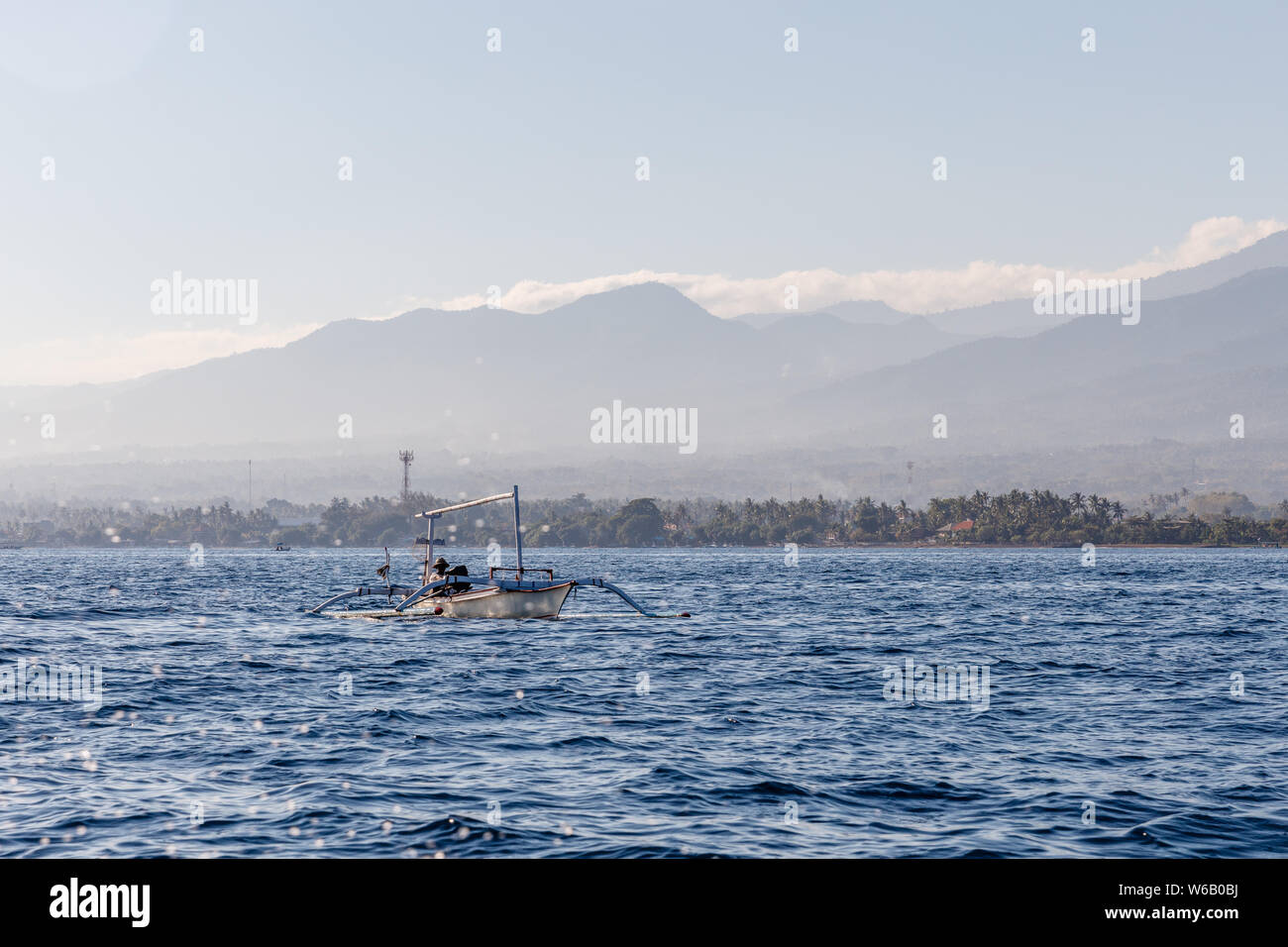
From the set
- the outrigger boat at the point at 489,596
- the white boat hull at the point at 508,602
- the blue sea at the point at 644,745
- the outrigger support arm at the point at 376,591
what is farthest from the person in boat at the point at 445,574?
the blue sea at the point at 644,745

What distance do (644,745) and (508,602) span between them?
37.0 metres

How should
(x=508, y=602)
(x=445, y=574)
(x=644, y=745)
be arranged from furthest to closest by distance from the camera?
(x=445, y=574) < (x=508, y=602) < (x=644, y=745)

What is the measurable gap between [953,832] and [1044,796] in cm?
338

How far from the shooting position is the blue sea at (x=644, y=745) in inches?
714

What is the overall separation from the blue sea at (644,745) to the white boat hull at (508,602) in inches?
165

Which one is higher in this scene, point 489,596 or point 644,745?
point 489,596

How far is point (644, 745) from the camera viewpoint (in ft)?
86.9

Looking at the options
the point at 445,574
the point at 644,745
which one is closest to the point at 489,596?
the point at 445,574

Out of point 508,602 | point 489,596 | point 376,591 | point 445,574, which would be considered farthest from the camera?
point 376,591

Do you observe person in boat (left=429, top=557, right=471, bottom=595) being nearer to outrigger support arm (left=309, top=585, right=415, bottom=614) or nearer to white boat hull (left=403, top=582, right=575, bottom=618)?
white boat hull (left=403, top=582, right=575, bottom=618)

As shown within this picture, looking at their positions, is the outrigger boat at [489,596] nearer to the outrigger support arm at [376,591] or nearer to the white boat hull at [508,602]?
the white boat hull at [508,602]

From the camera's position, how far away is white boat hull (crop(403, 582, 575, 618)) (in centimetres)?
6256

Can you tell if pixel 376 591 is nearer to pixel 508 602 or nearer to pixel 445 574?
pixel 445 574
